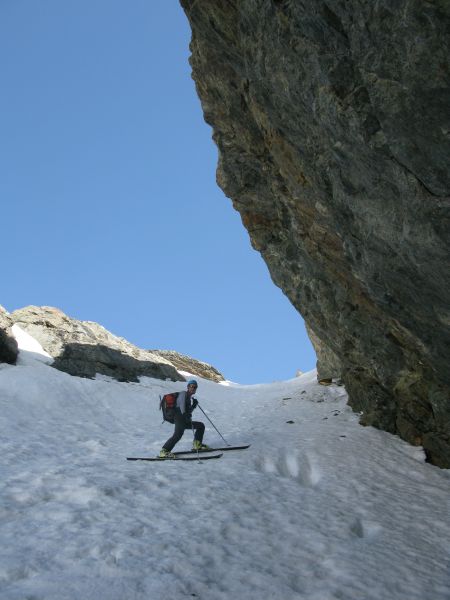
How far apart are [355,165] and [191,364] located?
51030 millimetres

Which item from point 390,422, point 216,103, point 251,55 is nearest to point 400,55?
point 251,55

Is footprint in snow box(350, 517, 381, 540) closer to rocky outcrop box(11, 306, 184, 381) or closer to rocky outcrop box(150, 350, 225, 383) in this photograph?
rocky outcrop box(11, 306, 184, 381)

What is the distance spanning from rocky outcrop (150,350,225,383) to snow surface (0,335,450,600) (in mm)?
36931

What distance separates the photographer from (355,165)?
10125mm

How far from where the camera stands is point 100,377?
33.1 metres

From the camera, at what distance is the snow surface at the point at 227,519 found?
6.88m

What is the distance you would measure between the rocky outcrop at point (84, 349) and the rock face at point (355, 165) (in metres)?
19.0

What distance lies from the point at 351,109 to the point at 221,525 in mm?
8609

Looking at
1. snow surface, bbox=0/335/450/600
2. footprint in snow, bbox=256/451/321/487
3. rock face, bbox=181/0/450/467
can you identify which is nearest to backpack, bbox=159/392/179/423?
snow surface, bbox=0/335/450/600

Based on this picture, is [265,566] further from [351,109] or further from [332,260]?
[332,260]

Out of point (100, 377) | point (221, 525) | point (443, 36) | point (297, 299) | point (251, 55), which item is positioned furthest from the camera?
point (100, 377)

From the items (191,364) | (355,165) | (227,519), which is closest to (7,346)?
(227,519)

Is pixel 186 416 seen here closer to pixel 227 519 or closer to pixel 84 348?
pixel 227 519

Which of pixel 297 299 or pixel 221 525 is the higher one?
pixel 297 299
